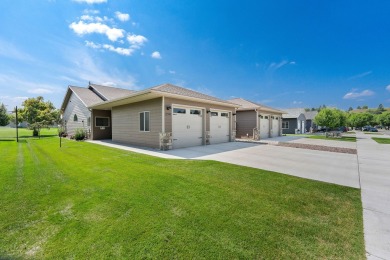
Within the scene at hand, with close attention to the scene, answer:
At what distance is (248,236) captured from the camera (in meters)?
2.18

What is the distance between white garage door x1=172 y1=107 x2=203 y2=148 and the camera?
9.77 meters

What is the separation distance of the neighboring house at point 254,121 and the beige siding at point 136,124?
8.76 m

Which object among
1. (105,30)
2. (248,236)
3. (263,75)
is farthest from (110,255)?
(263,75)

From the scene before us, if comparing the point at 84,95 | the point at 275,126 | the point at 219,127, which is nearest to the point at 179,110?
the point at 219,127

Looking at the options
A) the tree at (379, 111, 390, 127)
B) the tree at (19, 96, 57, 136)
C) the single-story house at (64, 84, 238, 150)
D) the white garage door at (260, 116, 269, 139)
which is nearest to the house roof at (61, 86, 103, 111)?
the single-story house at (64, 84, 238, 150)

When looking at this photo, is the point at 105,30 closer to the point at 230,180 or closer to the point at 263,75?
the point at 230,180

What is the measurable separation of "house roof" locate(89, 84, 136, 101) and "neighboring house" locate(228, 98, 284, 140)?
465 inches

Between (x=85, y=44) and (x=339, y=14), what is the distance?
21.4 metres

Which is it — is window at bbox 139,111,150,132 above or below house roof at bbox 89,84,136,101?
below

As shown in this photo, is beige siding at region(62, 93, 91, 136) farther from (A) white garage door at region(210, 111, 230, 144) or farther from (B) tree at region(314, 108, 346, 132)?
(B) tree at region(314, 108, 346, 132)

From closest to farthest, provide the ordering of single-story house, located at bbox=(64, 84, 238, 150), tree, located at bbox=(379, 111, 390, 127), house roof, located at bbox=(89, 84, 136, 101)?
single-story house, located at bbox=(64, 84, 238, 150) → house roof, located at bbox=(89, 84, 136, 101) → tree, located at bbox=(379, 111, 390, 127)

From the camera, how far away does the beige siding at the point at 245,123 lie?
16.5 meters

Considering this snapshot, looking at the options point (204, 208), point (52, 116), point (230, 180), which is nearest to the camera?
point (204, 208)

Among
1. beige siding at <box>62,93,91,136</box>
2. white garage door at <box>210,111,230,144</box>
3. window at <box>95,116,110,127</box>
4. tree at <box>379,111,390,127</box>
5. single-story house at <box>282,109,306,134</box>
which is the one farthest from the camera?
tree at <box>379,111,390,127</box>
